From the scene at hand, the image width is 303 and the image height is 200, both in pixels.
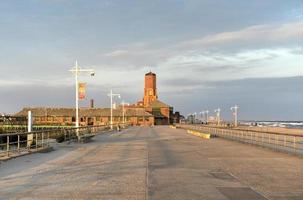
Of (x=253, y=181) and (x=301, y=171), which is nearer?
(x=253, y=181)

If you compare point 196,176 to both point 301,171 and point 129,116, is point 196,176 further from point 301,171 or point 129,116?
point 129,116

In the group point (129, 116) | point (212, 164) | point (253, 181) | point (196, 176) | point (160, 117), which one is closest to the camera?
point (253, 181)

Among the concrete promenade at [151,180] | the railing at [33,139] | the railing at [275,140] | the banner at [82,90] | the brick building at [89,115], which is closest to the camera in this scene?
the concrete promenade at [151,180]

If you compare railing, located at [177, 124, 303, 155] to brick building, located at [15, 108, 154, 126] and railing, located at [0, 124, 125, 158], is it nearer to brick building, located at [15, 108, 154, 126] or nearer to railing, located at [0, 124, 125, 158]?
railing, located at [0, 124, 125, 158]

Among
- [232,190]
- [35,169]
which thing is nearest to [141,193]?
[232,190]

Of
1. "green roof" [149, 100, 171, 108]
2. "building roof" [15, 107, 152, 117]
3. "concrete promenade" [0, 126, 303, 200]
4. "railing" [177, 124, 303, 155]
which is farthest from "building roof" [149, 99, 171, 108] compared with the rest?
"concrete promenade" [0, 126, 303, 200]

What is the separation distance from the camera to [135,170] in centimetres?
1705

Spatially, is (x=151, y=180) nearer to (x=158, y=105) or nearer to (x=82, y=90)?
(x=82, y=90)

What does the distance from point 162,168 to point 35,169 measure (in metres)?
4.56

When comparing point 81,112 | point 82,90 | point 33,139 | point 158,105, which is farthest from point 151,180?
point 158,105

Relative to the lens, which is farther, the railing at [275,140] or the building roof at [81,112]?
the building roof at [81,112]

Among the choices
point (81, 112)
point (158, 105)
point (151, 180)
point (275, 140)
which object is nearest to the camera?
point (151, 180)

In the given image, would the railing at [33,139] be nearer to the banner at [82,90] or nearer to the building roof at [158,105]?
the banner at [82,90]

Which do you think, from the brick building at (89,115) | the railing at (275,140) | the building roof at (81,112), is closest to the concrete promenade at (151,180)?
the railing at (275,140)
